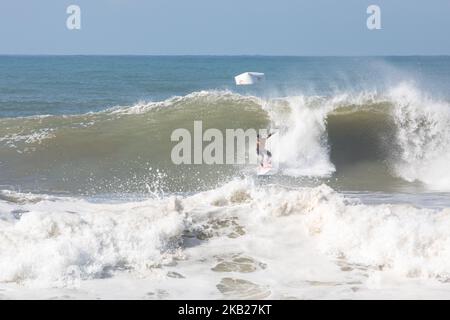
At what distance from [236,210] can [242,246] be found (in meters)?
1.09

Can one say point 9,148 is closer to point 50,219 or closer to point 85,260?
point 50,219

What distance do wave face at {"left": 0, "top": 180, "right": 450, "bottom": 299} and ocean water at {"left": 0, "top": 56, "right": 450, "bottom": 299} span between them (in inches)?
0.9

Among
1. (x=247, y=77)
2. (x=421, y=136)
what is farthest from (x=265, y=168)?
(x=247, y=77)

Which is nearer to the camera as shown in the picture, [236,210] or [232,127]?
[236,210]

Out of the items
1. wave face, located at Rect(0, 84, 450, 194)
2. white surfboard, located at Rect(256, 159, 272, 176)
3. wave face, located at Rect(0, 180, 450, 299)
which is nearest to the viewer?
wave face, located at Rect(0, 180, 450, 299)

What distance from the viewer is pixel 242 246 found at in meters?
8.79

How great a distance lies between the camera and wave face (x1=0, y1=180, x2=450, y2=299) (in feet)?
25.2

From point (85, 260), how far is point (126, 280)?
2.24ft

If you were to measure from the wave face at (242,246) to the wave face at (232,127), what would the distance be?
3.72 metres

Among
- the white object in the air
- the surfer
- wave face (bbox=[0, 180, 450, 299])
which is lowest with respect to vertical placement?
wave face (bbox=[0, 180, 450, 299])

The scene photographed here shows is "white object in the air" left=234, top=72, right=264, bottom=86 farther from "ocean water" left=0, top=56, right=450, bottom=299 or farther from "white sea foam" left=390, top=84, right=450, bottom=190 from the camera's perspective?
"white sea foam" left=390, top=84, right=450, bottom=190

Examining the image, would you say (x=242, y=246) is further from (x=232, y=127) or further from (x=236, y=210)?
(x=232, y=127)

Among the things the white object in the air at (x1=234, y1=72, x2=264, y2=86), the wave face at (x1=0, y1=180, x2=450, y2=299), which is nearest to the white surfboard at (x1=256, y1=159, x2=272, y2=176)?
the wave face at (x1=0, y1=180, x2=450, y2=299)
